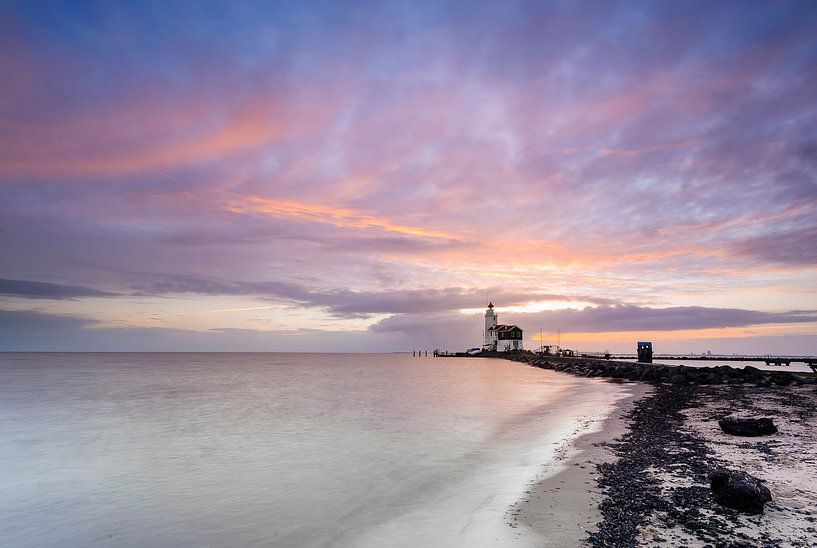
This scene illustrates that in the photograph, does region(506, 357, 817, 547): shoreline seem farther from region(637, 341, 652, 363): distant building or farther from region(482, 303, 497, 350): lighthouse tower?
region(482, 303, 497, 350): lighthouse tower

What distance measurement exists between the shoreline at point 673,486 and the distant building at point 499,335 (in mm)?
138854

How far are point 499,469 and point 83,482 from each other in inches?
497

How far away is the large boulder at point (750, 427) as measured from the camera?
47.1ft

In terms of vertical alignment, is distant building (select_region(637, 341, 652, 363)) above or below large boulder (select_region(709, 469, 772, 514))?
above

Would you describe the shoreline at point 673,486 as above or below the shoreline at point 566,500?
above

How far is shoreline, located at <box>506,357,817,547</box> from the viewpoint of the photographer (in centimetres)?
718

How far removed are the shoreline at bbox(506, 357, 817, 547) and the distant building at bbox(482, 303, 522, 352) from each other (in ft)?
456

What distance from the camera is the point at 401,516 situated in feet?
34.0

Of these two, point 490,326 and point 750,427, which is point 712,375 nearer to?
point 750,427

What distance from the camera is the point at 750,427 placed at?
47.5 ft

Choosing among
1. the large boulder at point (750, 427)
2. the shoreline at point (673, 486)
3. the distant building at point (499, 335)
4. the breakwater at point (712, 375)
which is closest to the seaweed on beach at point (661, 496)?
the shoreline at point (673, 486)

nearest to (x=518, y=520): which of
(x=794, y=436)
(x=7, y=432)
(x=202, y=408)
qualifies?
(x=794, y=436)

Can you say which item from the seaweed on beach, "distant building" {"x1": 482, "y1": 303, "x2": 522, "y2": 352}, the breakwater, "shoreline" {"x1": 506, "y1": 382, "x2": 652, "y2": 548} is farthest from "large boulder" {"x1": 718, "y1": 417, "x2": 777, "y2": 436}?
"distant building" {"x1": 482, "y1": 303, "x2": 522, "y2": 352}

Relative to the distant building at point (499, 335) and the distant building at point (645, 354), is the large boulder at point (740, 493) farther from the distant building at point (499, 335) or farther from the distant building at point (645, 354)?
the distant building at point (499, 335)
